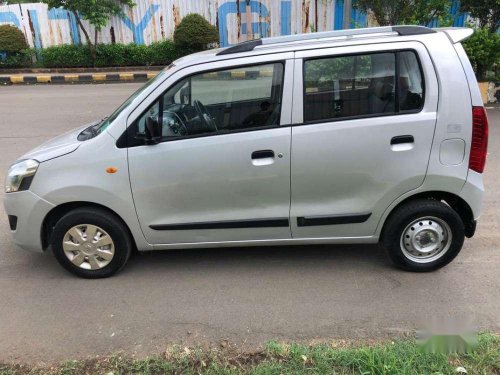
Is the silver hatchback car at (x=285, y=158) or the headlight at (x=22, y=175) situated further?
the headlight at (x=22, y=175)

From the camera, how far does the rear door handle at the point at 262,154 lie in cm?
346

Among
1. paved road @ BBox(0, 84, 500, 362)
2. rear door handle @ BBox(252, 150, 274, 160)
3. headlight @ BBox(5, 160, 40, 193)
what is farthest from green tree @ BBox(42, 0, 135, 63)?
rear door handle @ BBox(252, 150, 274, 160)

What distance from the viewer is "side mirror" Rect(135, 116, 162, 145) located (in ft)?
11.3

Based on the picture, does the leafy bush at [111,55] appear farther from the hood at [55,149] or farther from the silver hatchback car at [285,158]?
the silver hatchback car at [285,158]

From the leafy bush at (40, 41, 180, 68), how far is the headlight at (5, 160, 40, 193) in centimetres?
1391

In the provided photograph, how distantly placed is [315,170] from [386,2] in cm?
928

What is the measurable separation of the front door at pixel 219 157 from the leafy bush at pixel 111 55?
14.0m

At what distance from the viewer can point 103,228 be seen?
366 cm

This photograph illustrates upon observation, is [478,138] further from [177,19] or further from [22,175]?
[177,19]

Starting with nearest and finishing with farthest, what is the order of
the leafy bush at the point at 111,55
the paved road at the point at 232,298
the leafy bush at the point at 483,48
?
the paved road at the point at 232,298, the leafy bush at the point at 483,48, the leafy bush at the point at 111,55

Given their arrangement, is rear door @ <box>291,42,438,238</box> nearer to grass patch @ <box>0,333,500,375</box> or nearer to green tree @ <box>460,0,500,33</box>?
grass patch @ <box>0,333,500,375</box>

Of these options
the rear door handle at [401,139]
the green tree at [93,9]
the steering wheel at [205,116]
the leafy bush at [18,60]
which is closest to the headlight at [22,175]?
the steering wheel at [205,116]

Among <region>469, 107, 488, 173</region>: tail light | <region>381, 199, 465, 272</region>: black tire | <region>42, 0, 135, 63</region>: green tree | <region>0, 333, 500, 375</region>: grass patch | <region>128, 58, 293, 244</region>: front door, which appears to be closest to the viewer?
<region>0, 333, 500, 375</region>: grass patch

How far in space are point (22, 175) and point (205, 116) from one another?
1.49 meters
